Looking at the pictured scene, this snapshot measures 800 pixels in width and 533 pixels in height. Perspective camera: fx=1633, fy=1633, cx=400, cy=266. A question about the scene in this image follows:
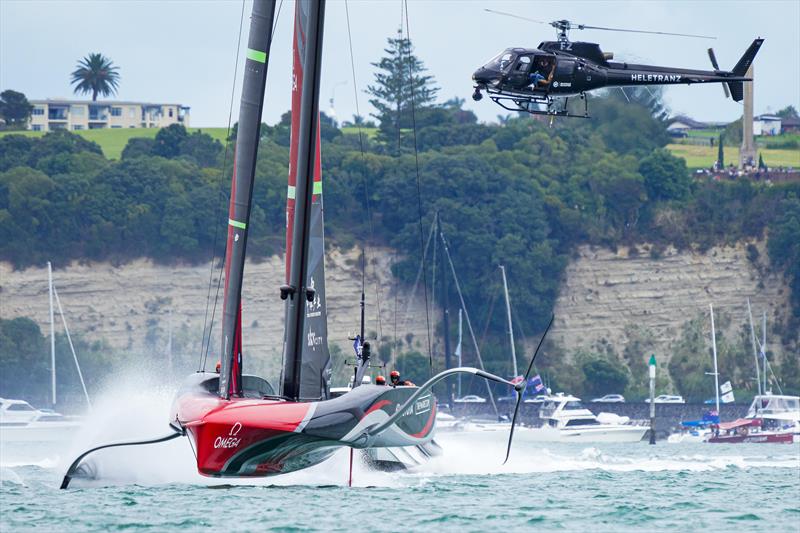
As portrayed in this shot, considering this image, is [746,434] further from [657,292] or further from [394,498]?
[394,498]

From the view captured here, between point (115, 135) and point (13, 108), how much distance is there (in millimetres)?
7929

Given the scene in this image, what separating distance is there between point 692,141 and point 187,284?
3850 cm

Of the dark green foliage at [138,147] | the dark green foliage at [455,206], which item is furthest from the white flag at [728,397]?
the dark green foliage at [138,147]

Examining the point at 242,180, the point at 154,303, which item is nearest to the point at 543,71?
the point at 242,180

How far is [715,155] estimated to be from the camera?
108 m

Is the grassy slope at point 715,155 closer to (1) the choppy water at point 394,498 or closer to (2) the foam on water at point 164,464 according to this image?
(2) the foam on water at point 164,464

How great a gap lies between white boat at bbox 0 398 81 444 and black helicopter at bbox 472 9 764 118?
34.6m

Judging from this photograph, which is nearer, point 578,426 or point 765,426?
point 578,426

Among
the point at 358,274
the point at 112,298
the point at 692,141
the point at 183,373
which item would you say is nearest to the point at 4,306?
the point at 112,298

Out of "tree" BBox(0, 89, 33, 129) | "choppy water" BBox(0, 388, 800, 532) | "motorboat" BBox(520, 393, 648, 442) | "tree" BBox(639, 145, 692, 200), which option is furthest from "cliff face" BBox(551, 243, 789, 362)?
"choppy water" BBox(0, 388, 800, 532)

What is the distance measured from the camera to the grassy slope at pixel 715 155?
10719 centimetres

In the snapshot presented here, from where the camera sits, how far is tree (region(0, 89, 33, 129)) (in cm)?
11725

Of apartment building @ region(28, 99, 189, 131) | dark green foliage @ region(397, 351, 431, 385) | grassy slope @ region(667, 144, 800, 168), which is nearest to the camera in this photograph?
dark green foliage @ region(397, 351, 431, 385)

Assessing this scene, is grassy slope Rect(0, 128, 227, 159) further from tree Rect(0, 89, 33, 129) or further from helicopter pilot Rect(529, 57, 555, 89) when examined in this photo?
helicopter pilot Rect(529, 57, 555, 89)
